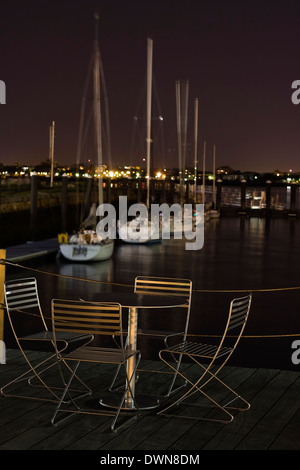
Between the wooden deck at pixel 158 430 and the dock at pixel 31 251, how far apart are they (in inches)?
559

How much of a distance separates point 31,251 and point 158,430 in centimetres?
1697

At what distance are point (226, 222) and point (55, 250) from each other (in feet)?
64.8

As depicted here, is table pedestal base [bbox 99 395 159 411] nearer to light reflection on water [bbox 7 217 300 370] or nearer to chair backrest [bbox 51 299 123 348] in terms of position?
chair backrest [bbox 51 299 123 348]

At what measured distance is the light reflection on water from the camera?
480 inches

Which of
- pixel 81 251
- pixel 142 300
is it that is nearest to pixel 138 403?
pixel 142 300

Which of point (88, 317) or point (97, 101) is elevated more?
point (97, 101)

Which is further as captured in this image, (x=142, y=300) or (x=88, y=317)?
(x=142, y=300)

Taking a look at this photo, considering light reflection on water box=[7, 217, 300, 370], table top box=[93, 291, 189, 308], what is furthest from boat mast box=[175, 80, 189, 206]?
table top box=[93, 291, 189, 308]

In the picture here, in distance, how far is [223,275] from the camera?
19969 millimetres

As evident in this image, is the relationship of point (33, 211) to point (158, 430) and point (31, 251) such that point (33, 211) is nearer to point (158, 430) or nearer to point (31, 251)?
point (31, 251)

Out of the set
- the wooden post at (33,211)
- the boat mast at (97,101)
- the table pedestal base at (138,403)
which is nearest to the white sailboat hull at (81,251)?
the boat mast at (97,101)

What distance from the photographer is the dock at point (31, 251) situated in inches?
801

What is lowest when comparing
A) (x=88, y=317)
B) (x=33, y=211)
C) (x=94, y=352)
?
(x=94, y=352)
